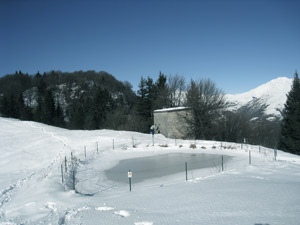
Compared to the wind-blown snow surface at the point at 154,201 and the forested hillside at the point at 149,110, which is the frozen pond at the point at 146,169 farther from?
the forested hillside at the point at 149,110

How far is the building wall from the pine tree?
1418 centimetres

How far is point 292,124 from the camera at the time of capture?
94.7 feet

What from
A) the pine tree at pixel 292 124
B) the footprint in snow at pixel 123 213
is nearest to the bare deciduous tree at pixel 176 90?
the pine tree at pixel 292 124

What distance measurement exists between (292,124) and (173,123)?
1691 cm

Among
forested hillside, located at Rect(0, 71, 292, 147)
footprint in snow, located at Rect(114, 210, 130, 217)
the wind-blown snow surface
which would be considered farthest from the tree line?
footprint in snow, located at Rect(114, 210, 130, 217)

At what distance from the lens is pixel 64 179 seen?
874 cm

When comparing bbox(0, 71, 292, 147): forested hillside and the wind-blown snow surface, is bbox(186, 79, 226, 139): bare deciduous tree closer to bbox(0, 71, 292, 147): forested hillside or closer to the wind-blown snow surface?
bbox(0, 71, 292, 147): forested hillside

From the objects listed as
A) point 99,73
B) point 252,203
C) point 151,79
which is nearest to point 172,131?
point 151,79

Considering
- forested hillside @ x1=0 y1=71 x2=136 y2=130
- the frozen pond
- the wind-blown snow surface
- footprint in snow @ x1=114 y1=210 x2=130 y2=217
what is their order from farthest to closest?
forested hillside @ x1=0 y1=71 x2=136 y2=130, the frozen pond, footprint in snow @ x1=114 y1=210 x2=130 y2=217, the wind-blown snow surface

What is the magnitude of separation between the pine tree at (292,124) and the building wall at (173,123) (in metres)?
14.2

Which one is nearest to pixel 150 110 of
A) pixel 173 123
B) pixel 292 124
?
pixel 173 123

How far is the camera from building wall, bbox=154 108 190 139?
1038 inches

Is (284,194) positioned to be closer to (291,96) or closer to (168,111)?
(168,111)

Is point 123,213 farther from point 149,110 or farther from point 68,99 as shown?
point 68,99
